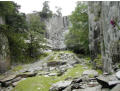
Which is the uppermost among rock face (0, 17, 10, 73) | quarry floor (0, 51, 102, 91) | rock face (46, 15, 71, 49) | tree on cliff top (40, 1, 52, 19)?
tree on cliff top (40, 1, 52, 19)

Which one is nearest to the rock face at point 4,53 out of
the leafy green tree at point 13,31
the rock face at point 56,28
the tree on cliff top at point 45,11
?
the leafy green tree at point 13,31

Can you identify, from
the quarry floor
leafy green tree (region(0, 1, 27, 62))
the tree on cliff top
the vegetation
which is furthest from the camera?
the tree on cliff top

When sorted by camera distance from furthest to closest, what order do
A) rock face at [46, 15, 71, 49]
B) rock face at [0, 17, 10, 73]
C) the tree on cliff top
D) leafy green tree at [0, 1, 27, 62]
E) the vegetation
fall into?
rock face at [46, 15, 71, 49] < the tree on cliff top < rock face at [0, 17, 10, 73] < the vegetation < leafy green tree at [0, 1, 27, 62]

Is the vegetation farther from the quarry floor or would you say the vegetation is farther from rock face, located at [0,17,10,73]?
the quarry floor

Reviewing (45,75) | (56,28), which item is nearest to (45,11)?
(56,28)

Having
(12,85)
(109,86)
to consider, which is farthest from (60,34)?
(109,86)

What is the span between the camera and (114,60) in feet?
12.1

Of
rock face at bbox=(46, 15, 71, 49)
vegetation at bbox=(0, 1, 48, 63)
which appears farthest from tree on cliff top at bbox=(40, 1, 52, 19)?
vegetation at bbox=(0, 1, 48, 63)

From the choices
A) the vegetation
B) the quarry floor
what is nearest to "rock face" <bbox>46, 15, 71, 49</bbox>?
the vegetation

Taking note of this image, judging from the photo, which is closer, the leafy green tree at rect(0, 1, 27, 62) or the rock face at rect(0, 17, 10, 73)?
the leafy green tree at rect(0, 1, 27, 62)

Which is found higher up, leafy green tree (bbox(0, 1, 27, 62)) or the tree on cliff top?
the tree on cliff top

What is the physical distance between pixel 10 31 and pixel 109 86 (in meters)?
8.14

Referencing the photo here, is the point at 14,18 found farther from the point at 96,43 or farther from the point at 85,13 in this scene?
the point at 96,43

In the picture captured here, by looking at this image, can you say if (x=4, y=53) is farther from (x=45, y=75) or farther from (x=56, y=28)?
(x=56, y=28)
